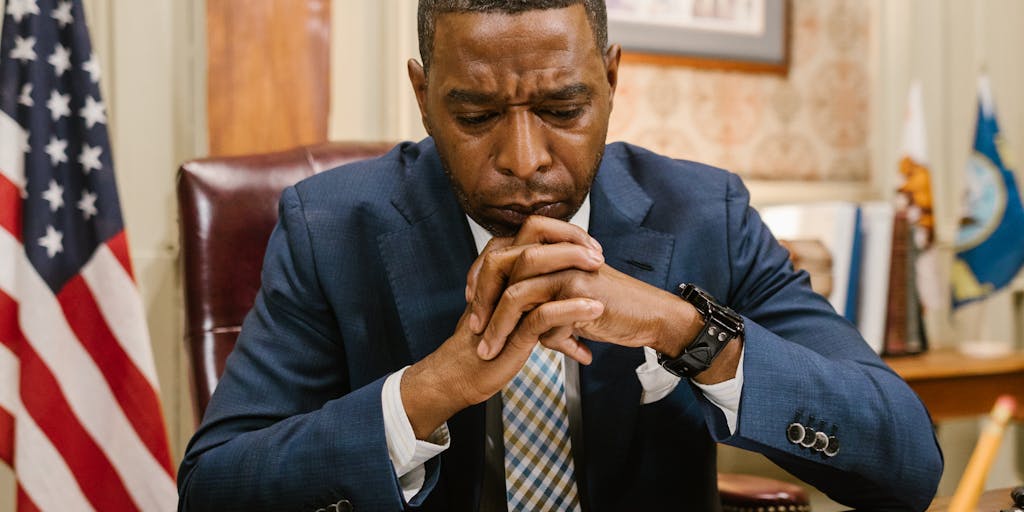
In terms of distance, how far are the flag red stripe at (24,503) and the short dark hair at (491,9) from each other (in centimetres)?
129

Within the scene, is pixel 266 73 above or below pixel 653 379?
above

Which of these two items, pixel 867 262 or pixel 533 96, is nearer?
pixel 533 96

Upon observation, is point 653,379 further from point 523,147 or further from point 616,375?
point 523,147

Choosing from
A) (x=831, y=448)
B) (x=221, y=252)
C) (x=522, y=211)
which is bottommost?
(x=831, y=448)

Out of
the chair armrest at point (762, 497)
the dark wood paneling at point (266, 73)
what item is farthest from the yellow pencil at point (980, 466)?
the dark wood paneling at point (266, 73)

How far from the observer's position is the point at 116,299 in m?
2.09

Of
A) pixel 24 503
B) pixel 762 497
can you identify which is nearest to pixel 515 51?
pixel 762 497

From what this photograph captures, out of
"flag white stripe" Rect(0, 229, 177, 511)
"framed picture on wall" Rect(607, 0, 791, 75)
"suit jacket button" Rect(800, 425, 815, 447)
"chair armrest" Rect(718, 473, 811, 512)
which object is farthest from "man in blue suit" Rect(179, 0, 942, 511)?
"framed picture on wall" Rect(607, 0, 791, 75)

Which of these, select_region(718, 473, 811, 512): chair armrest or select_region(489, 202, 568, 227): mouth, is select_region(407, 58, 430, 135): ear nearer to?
select_region(489, 202, 568, 227): mouth

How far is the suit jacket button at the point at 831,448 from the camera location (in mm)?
1300

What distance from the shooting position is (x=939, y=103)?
328 cm

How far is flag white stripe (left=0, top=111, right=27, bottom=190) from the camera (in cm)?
201

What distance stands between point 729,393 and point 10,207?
5.17 ft

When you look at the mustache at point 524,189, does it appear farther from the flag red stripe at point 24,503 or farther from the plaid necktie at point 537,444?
the flag red stripe at point 24,503
